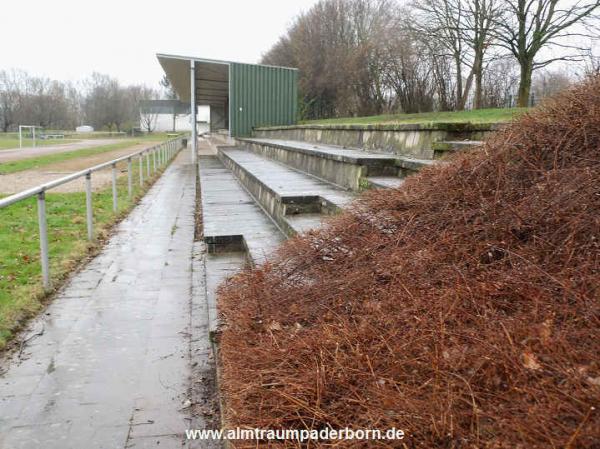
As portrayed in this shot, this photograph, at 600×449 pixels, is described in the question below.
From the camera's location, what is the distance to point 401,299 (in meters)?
2.20

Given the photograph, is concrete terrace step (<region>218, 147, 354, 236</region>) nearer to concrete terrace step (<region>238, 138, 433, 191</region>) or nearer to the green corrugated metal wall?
concrete terrace step (<region>238, 138, 433, 191</region>)

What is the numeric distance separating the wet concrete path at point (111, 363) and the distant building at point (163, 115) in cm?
7926

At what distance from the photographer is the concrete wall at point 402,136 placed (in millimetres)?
5270

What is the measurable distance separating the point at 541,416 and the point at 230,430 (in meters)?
1.11

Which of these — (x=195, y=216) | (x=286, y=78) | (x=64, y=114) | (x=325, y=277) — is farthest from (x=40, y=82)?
(x=325, y=277)

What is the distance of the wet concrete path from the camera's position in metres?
2.48

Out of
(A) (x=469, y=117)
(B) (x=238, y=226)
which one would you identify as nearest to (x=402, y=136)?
(B) (x=238, y=226)

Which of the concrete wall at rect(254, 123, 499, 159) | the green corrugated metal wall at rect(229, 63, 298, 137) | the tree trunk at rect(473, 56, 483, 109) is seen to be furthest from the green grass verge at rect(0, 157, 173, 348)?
the tree trunk at rect(473, 56, 483, 109)

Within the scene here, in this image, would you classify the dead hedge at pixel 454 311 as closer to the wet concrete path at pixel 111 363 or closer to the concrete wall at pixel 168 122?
the wet concrete path at pixel 111 363

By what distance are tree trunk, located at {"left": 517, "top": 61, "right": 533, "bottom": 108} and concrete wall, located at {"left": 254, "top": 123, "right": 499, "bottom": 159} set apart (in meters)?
7.23

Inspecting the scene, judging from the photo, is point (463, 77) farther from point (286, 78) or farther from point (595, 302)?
point (595, 302)

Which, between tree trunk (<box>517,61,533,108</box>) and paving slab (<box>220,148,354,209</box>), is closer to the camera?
paving slab (<box>220,148,354,209</box>)

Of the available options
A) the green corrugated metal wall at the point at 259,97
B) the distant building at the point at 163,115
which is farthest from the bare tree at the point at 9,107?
the green corrugated metal wall at the point at 259,97

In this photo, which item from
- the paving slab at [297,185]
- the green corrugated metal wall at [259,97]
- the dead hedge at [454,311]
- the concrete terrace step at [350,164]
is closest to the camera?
the dead hedge at [454,311]
